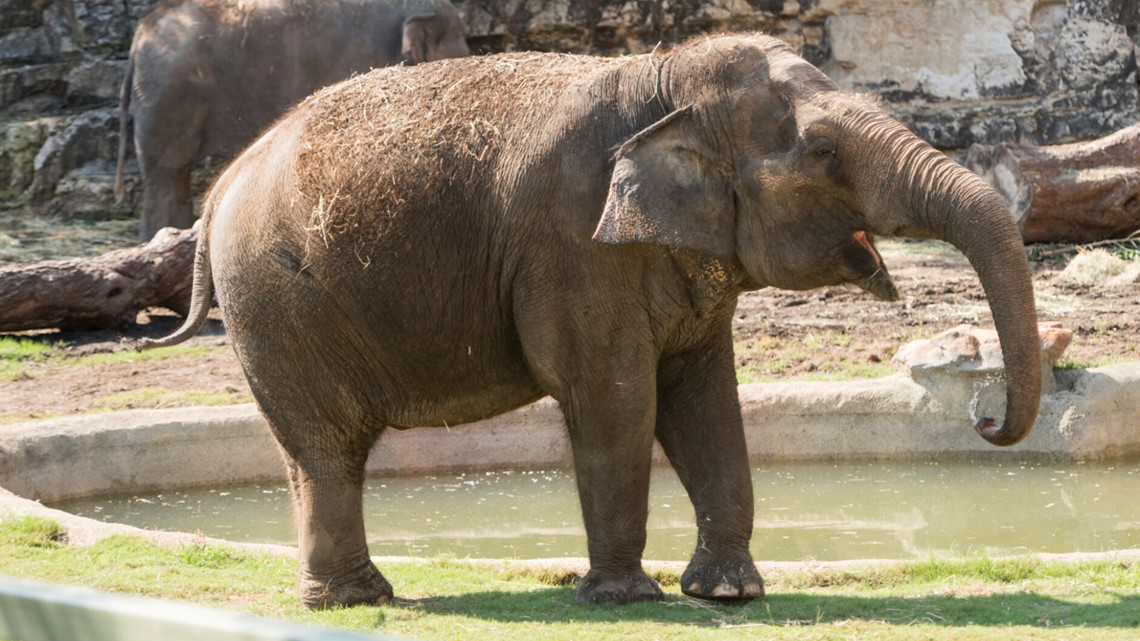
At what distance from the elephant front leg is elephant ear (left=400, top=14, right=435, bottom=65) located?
9.82 meters

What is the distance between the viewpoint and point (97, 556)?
6668mm

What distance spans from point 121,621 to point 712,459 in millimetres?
4230

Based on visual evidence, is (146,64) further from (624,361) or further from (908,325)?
(624,361)

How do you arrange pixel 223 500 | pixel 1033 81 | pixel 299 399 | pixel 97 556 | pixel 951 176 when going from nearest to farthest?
pixel 951 176 < pixel 299 399 < pixel 97 556 < pixel 223 500 < pixel 1033 81

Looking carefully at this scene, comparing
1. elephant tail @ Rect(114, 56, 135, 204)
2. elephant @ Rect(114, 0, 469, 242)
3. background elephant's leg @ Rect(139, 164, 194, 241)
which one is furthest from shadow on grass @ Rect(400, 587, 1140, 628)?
elephant tail @ Rect(114, 56, 135, 204)

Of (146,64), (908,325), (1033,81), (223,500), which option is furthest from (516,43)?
(223,500)

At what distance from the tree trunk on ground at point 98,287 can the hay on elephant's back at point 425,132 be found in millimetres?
6678

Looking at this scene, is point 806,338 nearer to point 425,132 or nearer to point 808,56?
point 425,132

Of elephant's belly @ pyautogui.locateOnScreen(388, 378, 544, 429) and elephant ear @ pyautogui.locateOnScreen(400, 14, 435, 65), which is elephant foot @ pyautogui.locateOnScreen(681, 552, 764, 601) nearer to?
elephant's belly @ pyautogui.locateOnScreen(388, 378, 544, 429)

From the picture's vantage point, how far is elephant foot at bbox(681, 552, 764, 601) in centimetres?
585

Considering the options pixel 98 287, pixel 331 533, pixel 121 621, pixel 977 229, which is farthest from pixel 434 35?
pixel 121 621

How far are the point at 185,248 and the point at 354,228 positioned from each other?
23.0ft

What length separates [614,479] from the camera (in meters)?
5.68

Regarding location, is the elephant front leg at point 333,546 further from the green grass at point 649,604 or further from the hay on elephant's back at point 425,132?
the hay on elephant's back at point 425,132
